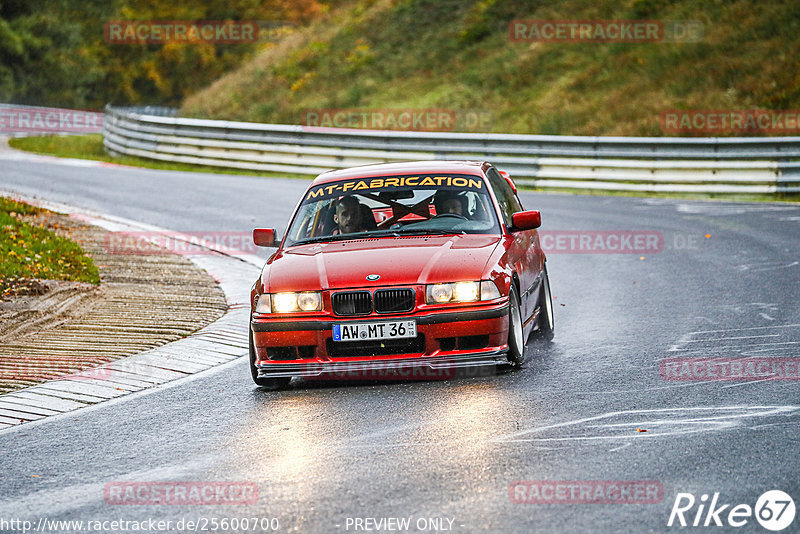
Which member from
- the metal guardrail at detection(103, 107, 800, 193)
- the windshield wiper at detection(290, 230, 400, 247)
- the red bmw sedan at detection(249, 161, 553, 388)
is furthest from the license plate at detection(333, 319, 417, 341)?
the metal guardrail at detection(103, 107, 800, 193)

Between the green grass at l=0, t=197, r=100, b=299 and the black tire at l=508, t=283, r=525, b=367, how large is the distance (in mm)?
5703

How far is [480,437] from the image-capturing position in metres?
6.44

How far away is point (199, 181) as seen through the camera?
79.6 feet

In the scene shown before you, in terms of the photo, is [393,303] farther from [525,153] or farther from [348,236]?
[525,153]

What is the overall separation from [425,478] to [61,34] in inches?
2714

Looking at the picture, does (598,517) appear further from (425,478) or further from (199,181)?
(199,181)

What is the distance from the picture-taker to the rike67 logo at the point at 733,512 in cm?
484

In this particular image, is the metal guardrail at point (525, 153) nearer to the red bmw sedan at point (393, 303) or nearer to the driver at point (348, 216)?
the red bmw sedan at point (393, 303)

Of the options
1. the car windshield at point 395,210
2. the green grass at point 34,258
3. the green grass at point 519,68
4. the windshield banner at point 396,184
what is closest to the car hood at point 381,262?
the car windshield at point 395,210

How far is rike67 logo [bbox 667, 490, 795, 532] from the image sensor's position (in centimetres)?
484

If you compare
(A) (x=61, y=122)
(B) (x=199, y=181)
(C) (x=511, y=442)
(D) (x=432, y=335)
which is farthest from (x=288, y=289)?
(A) (x=61, y=122)

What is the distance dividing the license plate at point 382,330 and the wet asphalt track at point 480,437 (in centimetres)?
40

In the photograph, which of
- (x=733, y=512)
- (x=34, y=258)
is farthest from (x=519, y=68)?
(x=733, y=512)

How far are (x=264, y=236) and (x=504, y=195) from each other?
219 cm
